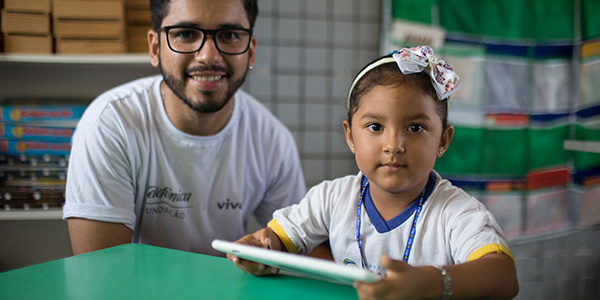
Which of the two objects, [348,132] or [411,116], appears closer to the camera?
[411,116]

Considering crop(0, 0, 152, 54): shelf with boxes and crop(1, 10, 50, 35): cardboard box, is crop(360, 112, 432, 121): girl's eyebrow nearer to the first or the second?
crop(0, 0, 152, 54): shelf with boxes

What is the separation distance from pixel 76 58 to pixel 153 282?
1566 millimetres

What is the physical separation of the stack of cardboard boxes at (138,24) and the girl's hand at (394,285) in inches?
70.6

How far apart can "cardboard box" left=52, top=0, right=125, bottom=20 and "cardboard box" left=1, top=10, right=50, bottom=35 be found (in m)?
0.06

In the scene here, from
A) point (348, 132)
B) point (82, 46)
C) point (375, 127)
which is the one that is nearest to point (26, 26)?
point (82, 46)

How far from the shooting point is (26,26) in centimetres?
186

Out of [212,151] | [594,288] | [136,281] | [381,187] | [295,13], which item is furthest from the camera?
[594,288]

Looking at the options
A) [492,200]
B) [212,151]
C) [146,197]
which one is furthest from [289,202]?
[492,200]

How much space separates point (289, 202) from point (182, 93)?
1.93 ft

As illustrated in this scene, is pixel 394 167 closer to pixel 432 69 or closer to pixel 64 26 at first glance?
pixel 432 69

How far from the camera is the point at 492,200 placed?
2520mm

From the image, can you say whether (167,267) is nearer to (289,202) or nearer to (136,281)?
(136,281)

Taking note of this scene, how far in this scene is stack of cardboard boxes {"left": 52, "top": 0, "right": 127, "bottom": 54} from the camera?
1.87 m

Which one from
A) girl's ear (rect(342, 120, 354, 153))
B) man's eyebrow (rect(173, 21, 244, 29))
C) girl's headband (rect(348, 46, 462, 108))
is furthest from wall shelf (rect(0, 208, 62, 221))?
girl's headband (rect(348, 46, 462, 108))
